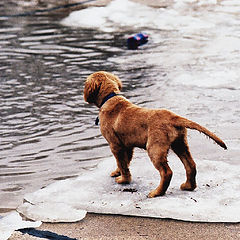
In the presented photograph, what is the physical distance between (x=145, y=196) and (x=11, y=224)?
113 cm

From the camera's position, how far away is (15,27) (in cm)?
1366

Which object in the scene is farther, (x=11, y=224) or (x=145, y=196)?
(x=145, y=196)

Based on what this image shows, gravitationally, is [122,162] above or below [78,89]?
above

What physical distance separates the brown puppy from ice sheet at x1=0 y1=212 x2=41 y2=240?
0.98 meters

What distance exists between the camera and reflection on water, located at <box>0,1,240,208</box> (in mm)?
5512

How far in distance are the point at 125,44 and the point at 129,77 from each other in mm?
2637

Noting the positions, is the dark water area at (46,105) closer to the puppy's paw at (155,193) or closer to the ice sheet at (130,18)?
the ice sheet at (130,18)

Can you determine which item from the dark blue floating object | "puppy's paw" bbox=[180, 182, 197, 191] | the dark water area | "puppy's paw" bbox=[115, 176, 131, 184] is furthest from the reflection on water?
"puppy's paw" bbox=[180, 182, 197, 191]

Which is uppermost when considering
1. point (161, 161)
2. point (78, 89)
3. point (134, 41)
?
point (161, 161)

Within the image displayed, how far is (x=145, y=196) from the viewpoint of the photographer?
419 centimetres

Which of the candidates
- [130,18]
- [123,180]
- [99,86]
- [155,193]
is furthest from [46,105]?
[130,18]

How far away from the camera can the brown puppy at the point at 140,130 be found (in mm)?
3992

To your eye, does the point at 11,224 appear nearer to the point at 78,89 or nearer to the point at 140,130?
the point at 140,130

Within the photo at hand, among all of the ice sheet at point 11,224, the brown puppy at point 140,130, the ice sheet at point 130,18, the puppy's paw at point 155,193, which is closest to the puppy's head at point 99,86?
the brown puppy at point 140,130
